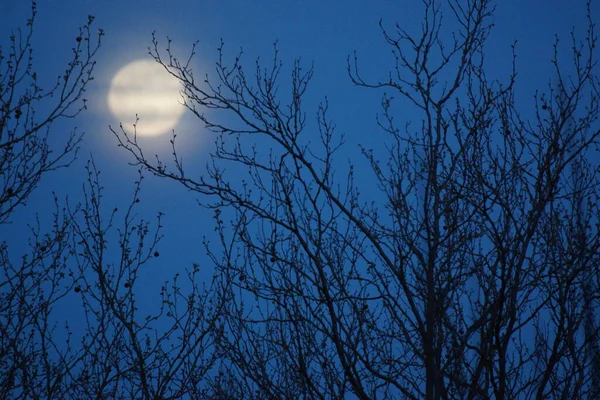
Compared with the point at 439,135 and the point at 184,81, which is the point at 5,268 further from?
the point at 439,135

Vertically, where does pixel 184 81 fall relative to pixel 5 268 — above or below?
above

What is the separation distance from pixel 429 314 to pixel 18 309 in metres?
3.75

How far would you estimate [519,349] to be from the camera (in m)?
4.66

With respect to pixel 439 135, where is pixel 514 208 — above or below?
below

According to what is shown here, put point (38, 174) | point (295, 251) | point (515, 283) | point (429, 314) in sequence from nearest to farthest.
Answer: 1. point (515, 283)
2. point (429, 314)
3. point (38, 174)
4. point (295, 251)

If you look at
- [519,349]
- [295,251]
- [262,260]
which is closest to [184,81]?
[262,260]

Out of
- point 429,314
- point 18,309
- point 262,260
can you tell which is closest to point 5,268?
point 18,309

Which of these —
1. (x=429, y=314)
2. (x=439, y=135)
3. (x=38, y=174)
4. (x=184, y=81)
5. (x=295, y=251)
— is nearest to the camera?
(x=429, y=314)

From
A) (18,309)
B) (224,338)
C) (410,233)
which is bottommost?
(224,338)

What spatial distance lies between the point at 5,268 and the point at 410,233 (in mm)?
3780

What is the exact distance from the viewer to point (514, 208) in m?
4.31

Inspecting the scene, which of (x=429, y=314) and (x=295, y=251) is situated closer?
(x=429, y=314)

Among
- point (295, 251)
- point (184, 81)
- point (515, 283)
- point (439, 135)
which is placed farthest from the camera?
point (295, 251)

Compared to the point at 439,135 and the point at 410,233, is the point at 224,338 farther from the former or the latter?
the point at 439,135
